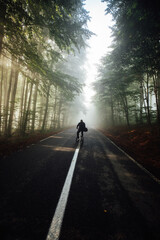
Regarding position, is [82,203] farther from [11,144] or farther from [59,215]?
[11,144]

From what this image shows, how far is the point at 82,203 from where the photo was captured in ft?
7.83

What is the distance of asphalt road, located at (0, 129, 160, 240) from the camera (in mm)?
1721

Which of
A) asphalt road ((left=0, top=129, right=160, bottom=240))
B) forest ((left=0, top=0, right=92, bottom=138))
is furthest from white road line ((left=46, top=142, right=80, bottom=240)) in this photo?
forest ((left=0, top=0, right=92, bottom=138))

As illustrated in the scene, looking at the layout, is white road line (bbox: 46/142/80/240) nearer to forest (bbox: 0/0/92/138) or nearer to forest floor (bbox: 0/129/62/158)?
forest floor (bbox: 0/129/62/158)

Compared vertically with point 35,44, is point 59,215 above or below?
below

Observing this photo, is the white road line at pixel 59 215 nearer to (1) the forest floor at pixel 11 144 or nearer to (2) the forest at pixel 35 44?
(1) the forest floor at pixel 11 144

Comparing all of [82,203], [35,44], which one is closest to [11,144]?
[35,44]

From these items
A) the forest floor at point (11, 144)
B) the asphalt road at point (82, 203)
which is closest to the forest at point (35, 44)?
the forest floor at point (11, 144)

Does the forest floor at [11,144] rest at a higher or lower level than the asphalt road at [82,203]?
higher

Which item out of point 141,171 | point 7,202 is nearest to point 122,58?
point 141,171

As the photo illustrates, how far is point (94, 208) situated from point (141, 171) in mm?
2749

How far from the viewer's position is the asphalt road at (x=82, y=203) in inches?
67.7

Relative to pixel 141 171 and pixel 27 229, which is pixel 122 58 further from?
pixel 27 229

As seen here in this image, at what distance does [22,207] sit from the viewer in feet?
7.08
